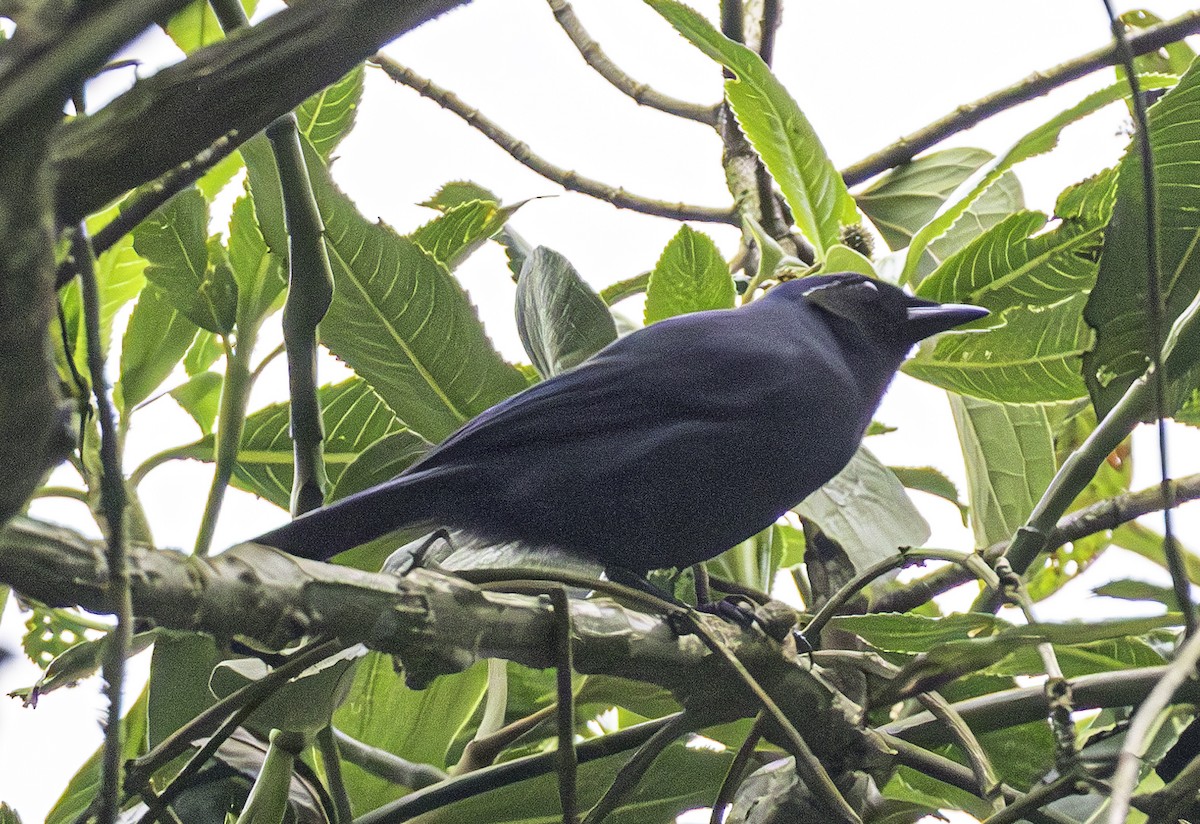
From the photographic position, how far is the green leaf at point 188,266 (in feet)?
4.35

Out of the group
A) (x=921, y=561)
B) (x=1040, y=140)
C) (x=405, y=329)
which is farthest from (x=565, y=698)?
(x=1040, y=140)

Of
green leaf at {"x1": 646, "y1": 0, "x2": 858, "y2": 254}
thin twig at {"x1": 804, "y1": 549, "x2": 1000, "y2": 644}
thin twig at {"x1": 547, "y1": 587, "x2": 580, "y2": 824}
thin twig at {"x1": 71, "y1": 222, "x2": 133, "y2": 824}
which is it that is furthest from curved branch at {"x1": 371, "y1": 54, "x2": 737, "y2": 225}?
thin twig at {"x1": 71, "y1": 222, "x2": 133, "y2": 824}

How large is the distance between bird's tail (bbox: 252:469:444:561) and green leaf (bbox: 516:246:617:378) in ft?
0.96

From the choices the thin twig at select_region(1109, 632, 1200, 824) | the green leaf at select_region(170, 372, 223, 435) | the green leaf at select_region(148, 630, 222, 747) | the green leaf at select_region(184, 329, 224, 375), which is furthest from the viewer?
the green leaf at select_region(184, 329, 224, 375)

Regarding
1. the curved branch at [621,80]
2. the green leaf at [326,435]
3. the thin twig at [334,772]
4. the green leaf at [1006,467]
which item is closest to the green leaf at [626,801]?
the thin twig at [334,772]

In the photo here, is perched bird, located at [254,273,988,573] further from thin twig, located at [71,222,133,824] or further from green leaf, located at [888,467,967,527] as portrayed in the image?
thin twig, located at [71,222,133,824]

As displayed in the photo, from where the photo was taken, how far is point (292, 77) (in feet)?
1.41

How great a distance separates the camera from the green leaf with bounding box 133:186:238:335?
1.33 metres

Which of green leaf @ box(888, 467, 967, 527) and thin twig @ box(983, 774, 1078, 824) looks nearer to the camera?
thin twig @ box(983, 774, 1078, 824)

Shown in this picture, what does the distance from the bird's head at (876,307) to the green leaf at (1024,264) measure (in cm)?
4

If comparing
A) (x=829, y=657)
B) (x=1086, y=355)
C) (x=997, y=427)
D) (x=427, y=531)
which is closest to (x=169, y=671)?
(x=427, y=531)

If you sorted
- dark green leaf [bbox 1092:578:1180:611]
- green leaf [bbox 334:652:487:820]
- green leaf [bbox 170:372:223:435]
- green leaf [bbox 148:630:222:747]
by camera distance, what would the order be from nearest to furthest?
1. dark green leaf [bbox 1092:578:1180:611]
2. green leaf [bbox 148:630:222:747]
3. green leaf [bbox 334:652:487:820]
4. green leaf [bbox 170:372:223:435]

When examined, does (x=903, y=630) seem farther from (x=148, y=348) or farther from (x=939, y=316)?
(x=148, y=348)

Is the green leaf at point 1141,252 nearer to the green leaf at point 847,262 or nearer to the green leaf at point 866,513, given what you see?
the green leaf at point 866,513
